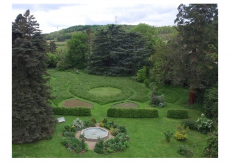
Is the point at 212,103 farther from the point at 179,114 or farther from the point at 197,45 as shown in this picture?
the point at 197,45

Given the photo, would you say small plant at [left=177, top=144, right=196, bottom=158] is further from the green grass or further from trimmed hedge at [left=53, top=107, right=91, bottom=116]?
trimmed hedge at [left=53, top=107, right=91, bottom=116]

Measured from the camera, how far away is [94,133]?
15492 millimetres

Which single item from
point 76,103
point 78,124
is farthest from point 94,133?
point 76,103

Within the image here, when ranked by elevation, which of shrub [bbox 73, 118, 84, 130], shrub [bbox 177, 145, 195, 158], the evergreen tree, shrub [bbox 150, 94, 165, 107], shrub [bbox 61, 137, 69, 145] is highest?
the evergreen tree

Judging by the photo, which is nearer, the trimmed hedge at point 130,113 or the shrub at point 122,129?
the shrub at point 122,129

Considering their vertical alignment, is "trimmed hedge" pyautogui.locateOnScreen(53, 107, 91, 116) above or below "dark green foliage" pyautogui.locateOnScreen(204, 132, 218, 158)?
above

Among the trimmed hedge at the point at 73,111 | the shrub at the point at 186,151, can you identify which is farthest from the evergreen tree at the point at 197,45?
the trimmed hedge at the point at 73,111

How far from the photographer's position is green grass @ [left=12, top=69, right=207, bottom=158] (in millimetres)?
13016

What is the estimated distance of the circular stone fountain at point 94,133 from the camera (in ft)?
48.9

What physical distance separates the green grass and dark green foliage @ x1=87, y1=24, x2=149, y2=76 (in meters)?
6.40

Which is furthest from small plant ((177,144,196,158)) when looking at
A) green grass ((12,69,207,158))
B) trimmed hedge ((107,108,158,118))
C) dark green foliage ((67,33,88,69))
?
dark green foliage ((67,33,88,69))

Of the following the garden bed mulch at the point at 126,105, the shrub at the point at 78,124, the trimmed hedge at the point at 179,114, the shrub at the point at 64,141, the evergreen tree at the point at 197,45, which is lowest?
the shrub at the point at 64,141

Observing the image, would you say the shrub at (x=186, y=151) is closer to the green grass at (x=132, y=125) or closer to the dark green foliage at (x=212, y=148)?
the green grass at (x=132, y=125)

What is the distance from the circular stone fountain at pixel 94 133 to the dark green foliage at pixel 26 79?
3.18m
